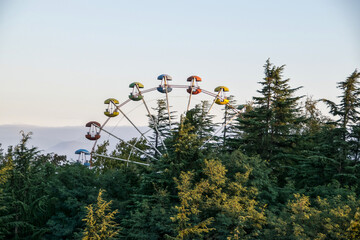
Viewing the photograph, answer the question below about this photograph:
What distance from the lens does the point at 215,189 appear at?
1596cm

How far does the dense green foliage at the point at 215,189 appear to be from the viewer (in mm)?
14195

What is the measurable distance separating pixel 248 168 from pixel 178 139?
442 centimetres

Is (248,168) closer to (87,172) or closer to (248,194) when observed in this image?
(248,194)

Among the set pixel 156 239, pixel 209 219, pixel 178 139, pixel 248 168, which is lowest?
pixel 156 239

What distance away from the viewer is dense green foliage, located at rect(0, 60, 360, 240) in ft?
46.6

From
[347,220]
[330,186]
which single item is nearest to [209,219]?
[347,220]

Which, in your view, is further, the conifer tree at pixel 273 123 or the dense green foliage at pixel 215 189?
the conifer tree at pixel 273 123

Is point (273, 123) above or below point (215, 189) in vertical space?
above

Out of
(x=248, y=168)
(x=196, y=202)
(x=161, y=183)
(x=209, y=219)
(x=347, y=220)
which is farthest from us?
(x=161, y=183)

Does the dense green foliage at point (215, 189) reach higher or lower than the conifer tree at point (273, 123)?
lower

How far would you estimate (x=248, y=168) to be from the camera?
55.1 feet

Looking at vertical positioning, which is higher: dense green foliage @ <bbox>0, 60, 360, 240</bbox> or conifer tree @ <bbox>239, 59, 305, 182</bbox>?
conifer tree @ <bbox>239, 59, 305, 182</bbox>

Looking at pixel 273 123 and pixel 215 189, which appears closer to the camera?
pixel 215 189

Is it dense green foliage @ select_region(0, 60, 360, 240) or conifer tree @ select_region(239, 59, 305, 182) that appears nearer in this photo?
dense green foliage @ select_region(0, 60, 360, 240)
